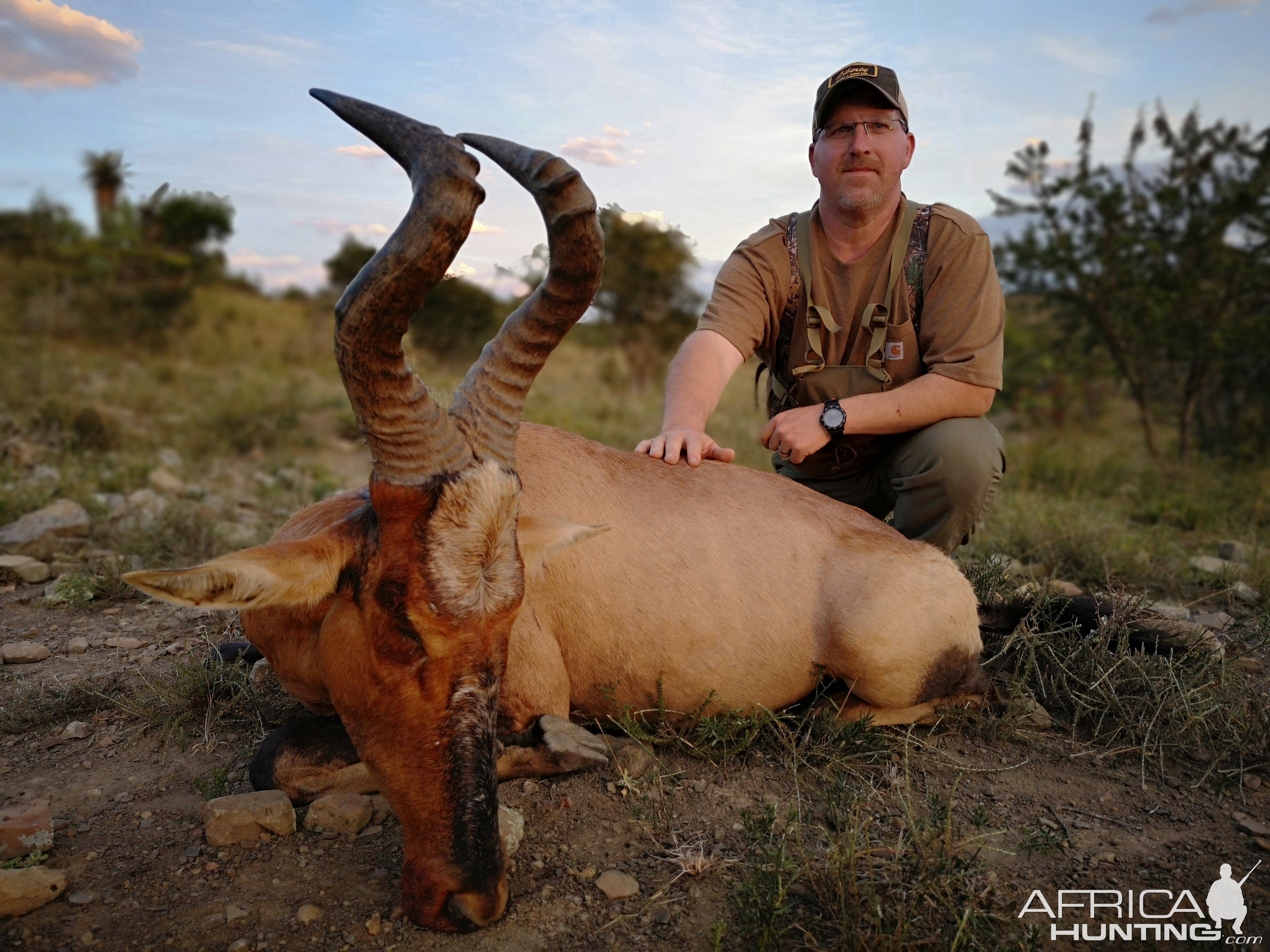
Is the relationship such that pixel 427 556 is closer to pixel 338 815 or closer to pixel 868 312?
pixel 338 815

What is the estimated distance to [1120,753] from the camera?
4262mm

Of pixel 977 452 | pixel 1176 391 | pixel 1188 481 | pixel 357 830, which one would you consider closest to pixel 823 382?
pixel 977 452

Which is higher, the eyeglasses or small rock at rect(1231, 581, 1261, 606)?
the eyeglasses

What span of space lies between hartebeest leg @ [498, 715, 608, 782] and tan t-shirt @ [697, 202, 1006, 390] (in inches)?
98.8

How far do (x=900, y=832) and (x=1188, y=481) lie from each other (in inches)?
349

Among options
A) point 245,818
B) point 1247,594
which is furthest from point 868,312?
point 245,818

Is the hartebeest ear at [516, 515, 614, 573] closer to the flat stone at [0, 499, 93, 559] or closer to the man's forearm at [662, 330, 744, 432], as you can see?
the man's forearm at [662, 330, 744, 432]

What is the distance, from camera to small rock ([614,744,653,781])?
389 cm

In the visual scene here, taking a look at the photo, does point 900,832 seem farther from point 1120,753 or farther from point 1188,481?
point 1188,481

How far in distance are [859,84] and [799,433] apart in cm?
208

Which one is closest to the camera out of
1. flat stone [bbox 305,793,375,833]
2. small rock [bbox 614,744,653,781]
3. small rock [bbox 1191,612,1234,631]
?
flat stone [bbox 305,793,375,833]

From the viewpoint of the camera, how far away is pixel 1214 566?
6742 mm

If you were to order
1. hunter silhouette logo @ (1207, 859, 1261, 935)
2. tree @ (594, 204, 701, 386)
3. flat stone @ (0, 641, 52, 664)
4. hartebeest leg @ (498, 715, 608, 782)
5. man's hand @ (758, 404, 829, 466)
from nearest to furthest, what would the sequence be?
hunter silhouette logo @ (1207, 859, 1261, 935)
hartebeest leg @ (498, 715, 608, 782)
flat stone @ (0, 641, 52, 664)
man's hand @ (758, 404, 829, 466)
tree @ (594, 204, 701, 386)

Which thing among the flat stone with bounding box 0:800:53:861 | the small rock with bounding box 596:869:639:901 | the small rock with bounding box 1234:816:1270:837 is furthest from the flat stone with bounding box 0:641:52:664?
the small rock with bounding box 1234:816:1270:837
